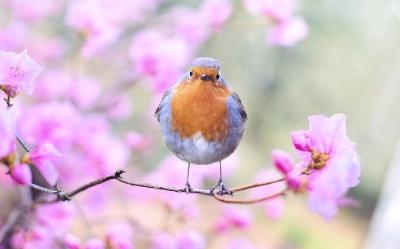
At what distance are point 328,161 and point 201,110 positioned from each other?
0.25 meters

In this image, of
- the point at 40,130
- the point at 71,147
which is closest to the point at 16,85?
the point at 40,130

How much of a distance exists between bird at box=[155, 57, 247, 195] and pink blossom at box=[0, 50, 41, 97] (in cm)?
27

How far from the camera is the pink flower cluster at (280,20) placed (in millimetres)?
2092

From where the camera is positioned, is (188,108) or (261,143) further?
(261,143)

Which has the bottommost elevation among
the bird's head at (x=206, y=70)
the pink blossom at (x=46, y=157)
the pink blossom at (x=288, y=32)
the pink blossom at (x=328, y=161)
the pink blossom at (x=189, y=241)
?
the pink blossom at (x=328, y=161)

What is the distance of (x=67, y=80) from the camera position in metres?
2.79

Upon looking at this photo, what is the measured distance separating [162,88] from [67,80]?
82 centimetres

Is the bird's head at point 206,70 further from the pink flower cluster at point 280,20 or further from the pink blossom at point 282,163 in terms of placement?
the pink flower cluster at point 280,20

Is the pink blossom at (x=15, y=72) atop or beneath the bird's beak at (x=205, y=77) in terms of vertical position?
beneath

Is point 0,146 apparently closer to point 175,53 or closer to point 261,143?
point 175,53

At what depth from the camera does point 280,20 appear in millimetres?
2104

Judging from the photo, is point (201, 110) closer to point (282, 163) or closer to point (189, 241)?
point (282, 163)

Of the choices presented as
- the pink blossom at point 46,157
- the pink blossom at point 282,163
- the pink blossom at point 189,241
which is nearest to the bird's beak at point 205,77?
the pink blossom at point 282,163

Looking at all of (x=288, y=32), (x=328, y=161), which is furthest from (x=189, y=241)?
(x=328, y=161)
